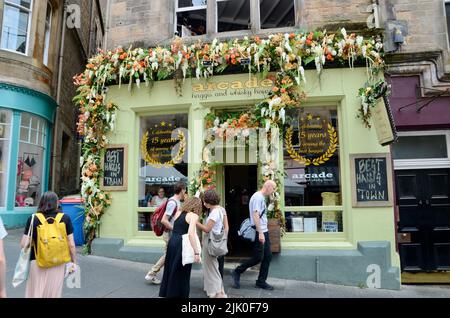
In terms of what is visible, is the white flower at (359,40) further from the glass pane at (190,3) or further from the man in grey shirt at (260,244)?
the glass pane at (190,3)

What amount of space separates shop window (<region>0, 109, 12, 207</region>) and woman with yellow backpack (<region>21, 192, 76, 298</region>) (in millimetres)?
7912

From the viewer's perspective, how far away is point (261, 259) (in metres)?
6.08

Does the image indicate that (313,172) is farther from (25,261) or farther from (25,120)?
(25,120)

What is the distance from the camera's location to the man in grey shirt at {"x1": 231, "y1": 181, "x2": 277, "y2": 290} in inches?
238

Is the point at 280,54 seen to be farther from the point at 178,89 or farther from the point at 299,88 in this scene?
the point at 178,89

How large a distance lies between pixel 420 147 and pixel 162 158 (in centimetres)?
541

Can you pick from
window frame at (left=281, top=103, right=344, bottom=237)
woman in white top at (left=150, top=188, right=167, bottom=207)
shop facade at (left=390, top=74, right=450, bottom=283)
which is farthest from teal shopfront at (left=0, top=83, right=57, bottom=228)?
shop facade at (left=390, top=74, right=450, bottom=283)

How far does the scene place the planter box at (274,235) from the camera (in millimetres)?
6828

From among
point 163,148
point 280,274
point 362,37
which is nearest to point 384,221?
point 280,274

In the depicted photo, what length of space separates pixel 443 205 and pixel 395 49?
10.6ft

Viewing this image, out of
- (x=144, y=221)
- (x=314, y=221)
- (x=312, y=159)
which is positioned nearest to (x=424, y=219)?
(x=314, y=221)

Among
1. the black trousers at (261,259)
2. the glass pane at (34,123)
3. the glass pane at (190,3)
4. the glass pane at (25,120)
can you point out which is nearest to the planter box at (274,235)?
the black trousers at (261,259)

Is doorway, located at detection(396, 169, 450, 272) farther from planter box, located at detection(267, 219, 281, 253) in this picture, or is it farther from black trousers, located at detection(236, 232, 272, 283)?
black trousers, located at detection(236, 232, 272, 283)

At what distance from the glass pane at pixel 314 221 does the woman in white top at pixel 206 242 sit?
2.28 metres
